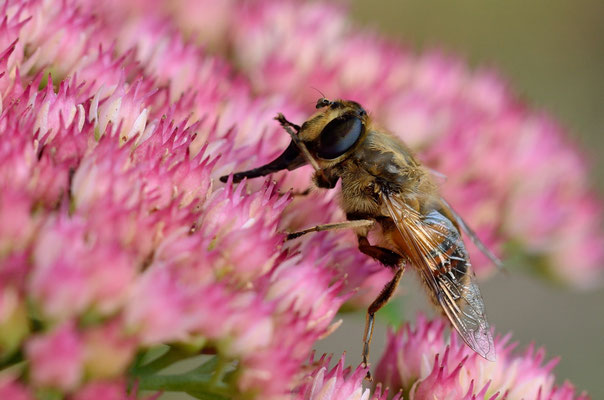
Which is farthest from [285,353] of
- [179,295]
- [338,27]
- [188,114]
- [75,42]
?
[338,27]

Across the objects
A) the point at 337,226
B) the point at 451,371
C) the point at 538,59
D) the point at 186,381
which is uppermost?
the point at 538,59

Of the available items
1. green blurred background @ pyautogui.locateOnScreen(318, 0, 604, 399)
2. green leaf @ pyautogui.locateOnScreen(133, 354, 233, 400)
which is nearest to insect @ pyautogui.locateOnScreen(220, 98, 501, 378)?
green leaf @ pyautogui.locateOnScreen(133, 354, 233, 400)

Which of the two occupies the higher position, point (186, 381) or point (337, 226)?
point (337, 226)

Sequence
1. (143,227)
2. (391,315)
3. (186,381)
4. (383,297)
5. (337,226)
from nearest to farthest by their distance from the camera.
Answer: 1. (143,227)
2. (186,381)
3. (337,226)
4. (383,297)
5. (391,315)

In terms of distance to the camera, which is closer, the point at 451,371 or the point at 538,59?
the point at 451,371

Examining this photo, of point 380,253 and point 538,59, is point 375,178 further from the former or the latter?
point 538,59

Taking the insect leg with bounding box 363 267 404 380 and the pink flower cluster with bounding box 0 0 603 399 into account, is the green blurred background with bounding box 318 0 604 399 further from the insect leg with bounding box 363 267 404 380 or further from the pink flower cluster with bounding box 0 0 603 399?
the insect leg with bounding box 363 267 404 380

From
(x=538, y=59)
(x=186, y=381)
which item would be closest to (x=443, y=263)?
(x=186, y=381)

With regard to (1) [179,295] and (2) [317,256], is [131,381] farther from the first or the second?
(2) [317,256]
